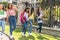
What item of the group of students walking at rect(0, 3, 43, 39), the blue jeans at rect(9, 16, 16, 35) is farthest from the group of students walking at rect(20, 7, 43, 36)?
the blue jeans at rect(9, 16, 16, 35)

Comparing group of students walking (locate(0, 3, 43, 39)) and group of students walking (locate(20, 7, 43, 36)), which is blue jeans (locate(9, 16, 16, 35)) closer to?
group of students walking (locate(0, 3, 43, 39))

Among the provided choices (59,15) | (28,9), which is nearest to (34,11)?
(28,9)

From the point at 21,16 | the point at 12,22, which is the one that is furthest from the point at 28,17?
the point at 12,22

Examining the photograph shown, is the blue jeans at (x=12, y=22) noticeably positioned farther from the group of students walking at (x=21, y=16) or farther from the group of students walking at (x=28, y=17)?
the group of students walking at (x=28, y=17)

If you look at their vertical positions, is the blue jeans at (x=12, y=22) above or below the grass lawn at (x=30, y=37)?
above

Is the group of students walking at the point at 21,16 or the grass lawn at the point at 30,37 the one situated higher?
the group of students walking at the point at 21,16

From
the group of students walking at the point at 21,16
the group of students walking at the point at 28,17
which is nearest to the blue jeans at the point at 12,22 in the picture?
the group of students walking at the point at 21,16

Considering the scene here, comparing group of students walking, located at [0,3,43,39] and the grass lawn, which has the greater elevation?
group of students walking, located at [0,3,43,39]

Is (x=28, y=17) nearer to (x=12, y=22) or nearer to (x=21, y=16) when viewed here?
(x=21, y=16)

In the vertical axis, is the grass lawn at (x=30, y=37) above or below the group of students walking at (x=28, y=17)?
below

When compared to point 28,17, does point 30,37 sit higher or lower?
lower

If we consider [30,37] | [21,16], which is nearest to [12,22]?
[21,16]

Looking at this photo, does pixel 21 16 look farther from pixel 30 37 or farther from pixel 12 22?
pixel 30 37

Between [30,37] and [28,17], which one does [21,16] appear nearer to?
[28,17]
